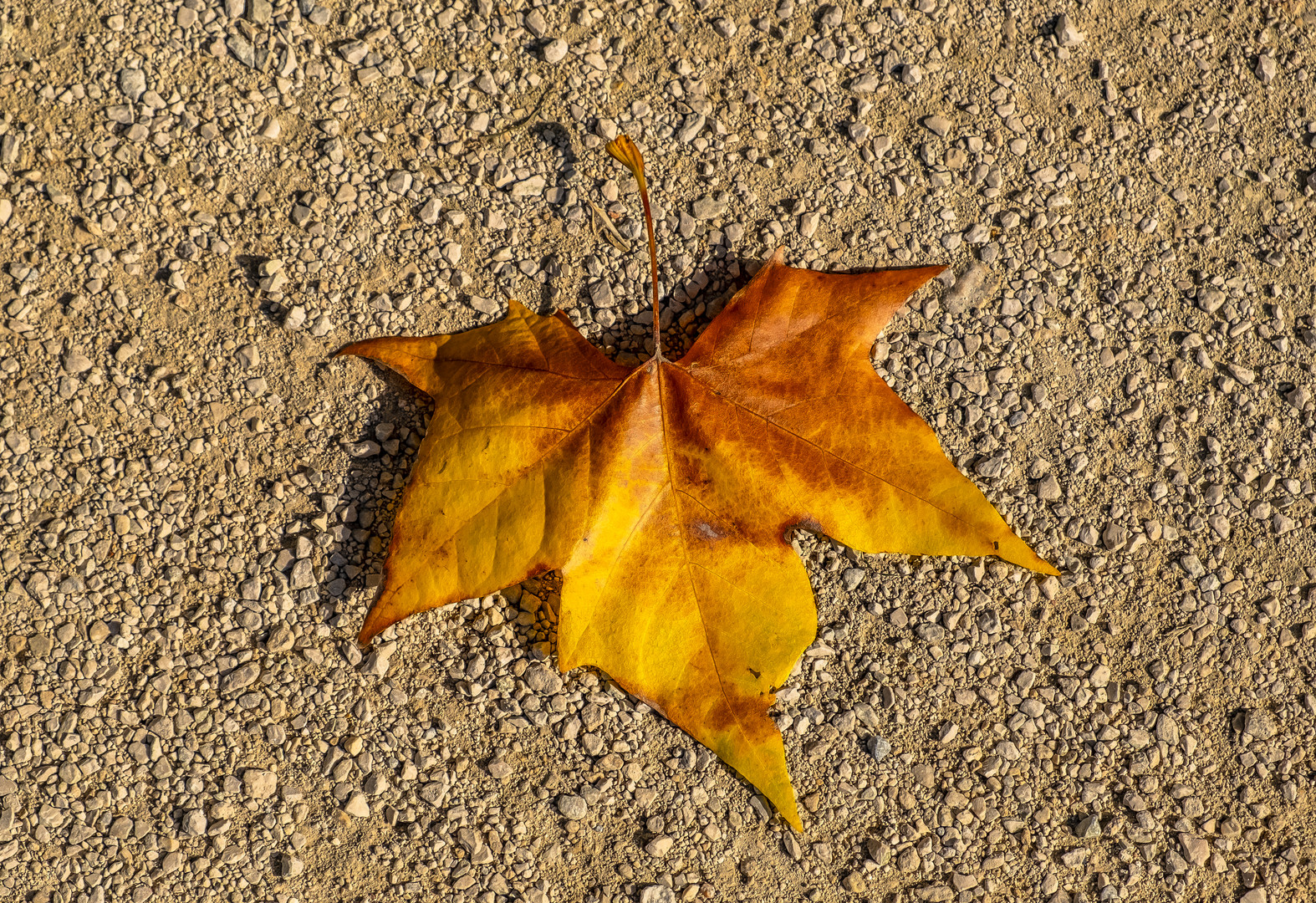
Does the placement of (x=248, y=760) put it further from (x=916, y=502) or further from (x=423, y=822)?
(x=916, y=502)

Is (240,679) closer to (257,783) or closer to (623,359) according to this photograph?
(257,783)

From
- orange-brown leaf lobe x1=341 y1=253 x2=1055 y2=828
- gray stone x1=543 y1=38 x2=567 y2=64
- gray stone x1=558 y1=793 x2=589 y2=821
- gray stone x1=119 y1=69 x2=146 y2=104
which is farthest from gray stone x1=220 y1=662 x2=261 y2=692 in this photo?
gray stone x1=543 y1=38 x2=567 y2=64

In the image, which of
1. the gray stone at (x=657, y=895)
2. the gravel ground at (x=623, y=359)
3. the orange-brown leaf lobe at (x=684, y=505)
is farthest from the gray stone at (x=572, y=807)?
the orange-brown leaf lobe at (x=684, y=505)

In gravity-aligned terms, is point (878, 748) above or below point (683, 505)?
below

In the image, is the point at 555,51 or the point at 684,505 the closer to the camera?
the point at 684,505

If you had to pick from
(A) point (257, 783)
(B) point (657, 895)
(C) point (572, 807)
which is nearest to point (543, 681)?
(C) point (572, 807)

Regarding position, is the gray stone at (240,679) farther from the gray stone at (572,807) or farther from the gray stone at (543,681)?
the gray stone at (572,807)

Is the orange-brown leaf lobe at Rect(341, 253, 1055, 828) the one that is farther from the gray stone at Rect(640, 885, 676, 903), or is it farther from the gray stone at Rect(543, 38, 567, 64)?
the gray stone at Rect(543, 38, 567, 64)
